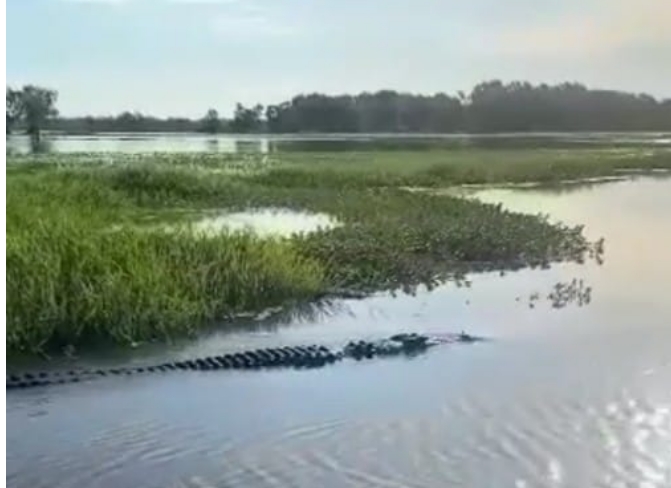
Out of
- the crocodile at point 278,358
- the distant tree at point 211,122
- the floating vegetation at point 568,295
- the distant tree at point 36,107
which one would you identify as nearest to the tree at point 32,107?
the distant tree at point 36,107

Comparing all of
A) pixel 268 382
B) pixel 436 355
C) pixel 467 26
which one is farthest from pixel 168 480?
pixel 467 26

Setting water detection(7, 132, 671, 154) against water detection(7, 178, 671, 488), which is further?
water detection(7, 132, 671, 154)

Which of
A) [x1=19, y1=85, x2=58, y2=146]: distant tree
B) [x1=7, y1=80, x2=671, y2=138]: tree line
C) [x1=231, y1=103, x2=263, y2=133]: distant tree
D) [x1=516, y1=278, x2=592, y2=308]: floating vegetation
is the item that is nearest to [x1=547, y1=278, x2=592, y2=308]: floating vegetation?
[x1=516, y1=278, x2=592, y2=308]: floating vegetation

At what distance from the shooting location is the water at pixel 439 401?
153 cm

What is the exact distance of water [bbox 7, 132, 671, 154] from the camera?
1.65 m

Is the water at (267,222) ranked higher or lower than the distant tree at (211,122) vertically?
lower

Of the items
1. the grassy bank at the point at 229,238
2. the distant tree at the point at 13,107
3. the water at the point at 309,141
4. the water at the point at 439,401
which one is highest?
the distant tree at the point at 13,107

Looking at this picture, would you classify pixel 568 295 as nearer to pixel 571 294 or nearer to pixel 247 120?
pixel 571 294

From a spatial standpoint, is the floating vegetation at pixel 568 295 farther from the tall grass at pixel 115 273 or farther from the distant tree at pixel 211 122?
the distant tree at pixel 211 122

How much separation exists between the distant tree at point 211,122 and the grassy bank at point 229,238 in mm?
56

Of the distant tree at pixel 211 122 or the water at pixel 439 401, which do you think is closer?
the water at pixel 439 401

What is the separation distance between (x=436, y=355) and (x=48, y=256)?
64 centimetres

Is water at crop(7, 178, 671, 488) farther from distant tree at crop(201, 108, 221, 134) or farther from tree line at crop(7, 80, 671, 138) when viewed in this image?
distant tree at crop(201, 108, 221, 134)

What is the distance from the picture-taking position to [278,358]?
162 cm
